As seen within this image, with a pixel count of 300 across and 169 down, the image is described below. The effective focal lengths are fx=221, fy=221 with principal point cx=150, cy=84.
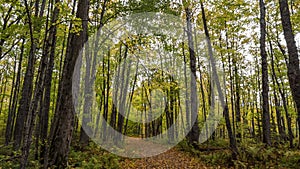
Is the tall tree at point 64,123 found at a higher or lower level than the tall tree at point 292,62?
lower

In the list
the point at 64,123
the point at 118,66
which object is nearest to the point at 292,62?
the point at 64,123

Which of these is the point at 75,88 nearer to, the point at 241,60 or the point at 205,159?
the point at 205,159

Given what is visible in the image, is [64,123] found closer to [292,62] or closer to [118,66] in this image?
[292,62]

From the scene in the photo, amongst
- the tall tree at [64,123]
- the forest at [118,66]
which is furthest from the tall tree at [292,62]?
the tall tree at [64,123]

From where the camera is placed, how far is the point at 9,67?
66.0 feet

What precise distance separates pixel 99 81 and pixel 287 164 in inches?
549

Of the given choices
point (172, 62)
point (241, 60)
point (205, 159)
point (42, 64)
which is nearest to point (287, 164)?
point (205, 159)

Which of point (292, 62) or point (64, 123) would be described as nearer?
point (64, 123)

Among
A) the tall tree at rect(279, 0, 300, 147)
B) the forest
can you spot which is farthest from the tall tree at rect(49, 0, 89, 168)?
the tall tree at rect(279, 0, 300, 147)

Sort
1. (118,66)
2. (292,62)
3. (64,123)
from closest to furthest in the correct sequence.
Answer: (64,123), (292,62), (118,66)

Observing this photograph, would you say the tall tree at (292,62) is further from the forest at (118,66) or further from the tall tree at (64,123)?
the tall tree at (64,123)

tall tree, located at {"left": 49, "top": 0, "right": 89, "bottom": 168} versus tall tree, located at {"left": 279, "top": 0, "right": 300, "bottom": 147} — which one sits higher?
tall tree, located at {"left": 279, "top": 0, "right": 300, "bottom": 147}

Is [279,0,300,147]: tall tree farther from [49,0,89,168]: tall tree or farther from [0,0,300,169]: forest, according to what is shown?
[49,0,89,168]: tall tree

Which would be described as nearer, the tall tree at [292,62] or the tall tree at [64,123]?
the tall tree at [64,123]
